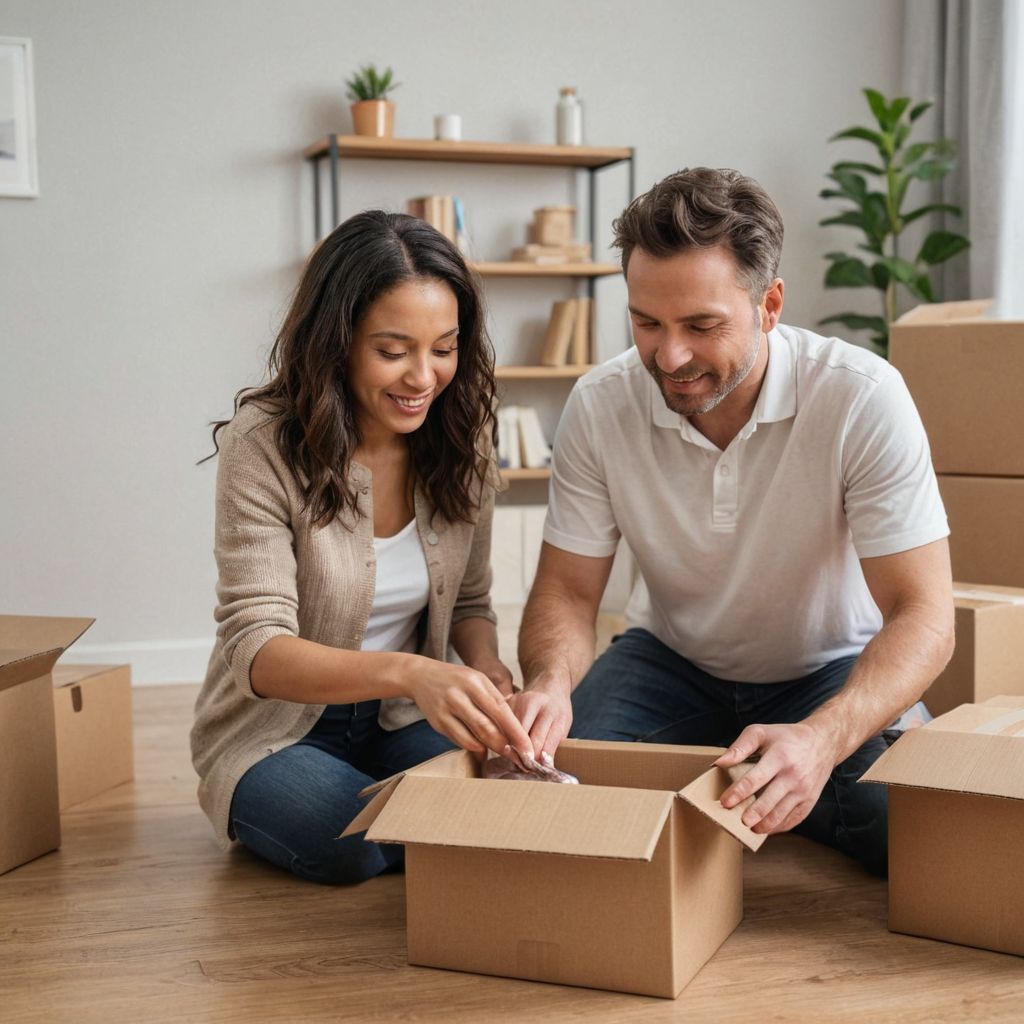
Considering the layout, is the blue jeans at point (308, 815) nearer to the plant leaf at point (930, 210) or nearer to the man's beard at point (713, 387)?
the man's beard at point (713, 387)

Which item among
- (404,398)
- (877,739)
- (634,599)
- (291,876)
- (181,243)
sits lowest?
(291,876)

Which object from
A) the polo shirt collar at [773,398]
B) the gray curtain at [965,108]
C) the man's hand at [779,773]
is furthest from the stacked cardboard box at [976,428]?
the gray curtain at [965,108]

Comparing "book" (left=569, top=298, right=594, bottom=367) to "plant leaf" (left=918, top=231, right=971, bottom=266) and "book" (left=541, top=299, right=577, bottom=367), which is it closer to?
"book" (left=541, top=299, right=577, bottom=367)

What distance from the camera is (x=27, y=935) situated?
172cm

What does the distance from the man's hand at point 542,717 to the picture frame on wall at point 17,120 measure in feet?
7.94

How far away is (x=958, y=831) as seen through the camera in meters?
1.56

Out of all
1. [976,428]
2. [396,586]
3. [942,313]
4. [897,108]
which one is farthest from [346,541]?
[897,108]

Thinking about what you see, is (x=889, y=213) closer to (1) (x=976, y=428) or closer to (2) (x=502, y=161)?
(2) (x=502, y=161)

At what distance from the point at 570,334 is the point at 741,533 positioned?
6.53 ft

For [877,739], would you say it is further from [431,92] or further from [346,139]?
[431,92]

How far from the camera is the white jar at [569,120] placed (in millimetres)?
3729

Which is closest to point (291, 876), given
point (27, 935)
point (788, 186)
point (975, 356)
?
point (27, 935)

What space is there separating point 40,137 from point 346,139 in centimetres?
81

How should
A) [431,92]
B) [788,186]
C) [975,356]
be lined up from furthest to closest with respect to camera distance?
[788,186], [431,92], [975,356]
